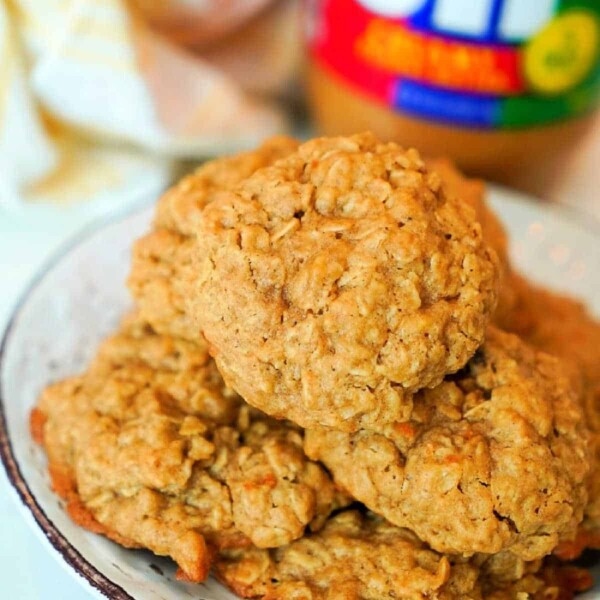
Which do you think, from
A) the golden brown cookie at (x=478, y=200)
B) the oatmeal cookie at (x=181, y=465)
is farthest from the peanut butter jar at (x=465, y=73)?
the oatmeal cookie at (x=181, y=465)

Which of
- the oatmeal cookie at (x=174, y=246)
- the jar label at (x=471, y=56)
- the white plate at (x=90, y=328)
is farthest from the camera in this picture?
the jar label at (x=471, y=56)

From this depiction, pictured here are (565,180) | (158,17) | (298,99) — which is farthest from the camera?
(298,99)

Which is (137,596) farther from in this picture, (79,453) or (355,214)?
(355,214)

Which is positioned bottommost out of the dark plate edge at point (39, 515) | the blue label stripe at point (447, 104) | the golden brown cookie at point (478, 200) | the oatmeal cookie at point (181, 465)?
the dark plate edge at point (39, 515)

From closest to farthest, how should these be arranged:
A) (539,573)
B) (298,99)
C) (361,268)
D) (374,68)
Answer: (361,268) → (539,573) → (374,68) → (298,99)

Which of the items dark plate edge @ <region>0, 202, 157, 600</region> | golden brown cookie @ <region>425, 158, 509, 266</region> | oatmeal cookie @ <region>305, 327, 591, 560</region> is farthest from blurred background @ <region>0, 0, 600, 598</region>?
oatmeal cookie @ <region>305, 327, 591, 560</region>

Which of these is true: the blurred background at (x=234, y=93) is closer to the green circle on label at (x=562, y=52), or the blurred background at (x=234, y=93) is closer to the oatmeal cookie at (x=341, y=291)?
the green circle on label at (x=562, y=52)

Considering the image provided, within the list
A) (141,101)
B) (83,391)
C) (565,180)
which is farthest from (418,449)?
(565,180)
